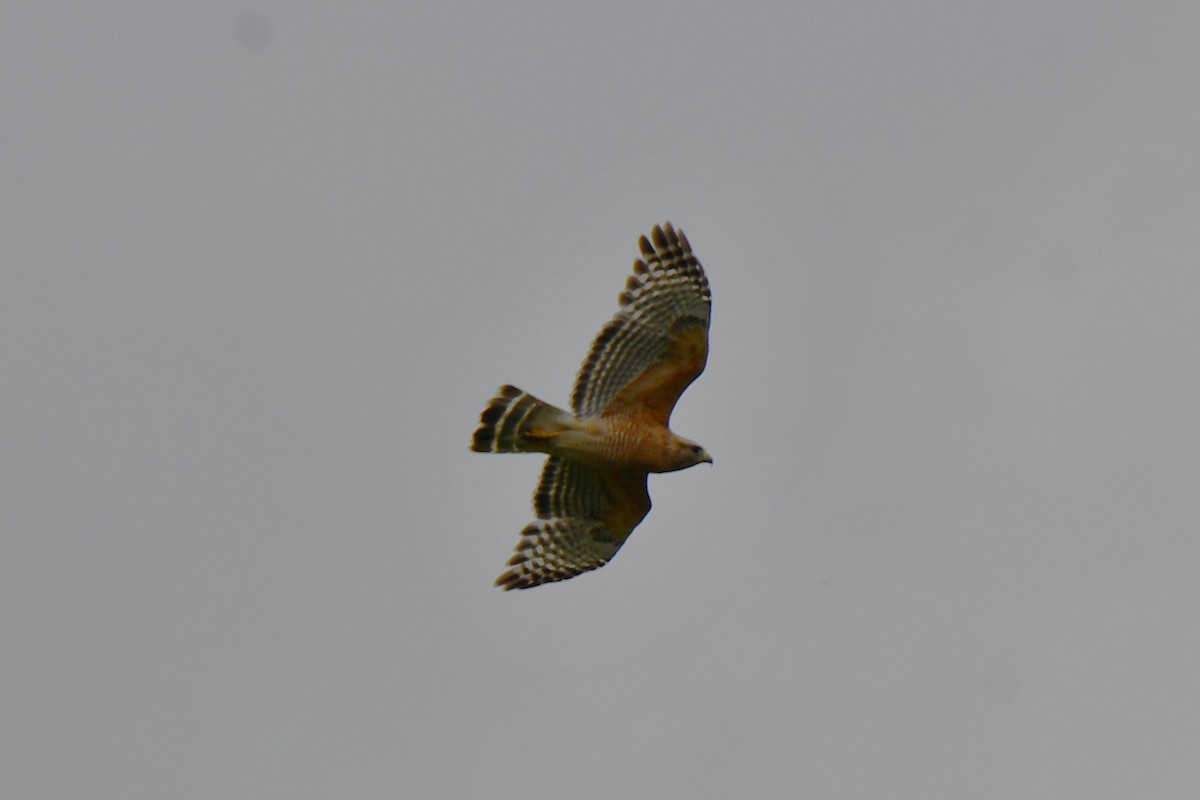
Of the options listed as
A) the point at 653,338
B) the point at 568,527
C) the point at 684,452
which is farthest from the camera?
the point at 568,527

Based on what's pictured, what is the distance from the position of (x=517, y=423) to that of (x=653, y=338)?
1.44 metres

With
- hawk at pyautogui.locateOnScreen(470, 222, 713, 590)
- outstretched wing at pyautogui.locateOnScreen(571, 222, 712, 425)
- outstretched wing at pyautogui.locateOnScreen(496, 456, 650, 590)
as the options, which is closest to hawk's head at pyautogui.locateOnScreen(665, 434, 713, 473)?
hawk at pyautogui.locateOnScreen(470, 222, 713, 590)

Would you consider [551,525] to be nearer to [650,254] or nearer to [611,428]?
[611,428]

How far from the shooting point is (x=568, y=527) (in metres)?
20.8

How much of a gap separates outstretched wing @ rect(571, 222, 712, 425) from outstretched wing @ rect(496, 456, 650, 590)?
3.23ft

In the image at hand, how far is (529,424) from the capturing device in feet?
64.9

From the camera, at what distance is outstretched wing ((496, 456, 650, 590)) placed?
20.6 m

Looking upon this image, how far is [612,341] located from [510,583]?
8.88 ft

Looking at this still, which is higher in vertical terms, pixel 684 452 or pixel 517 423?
pixel 517 423

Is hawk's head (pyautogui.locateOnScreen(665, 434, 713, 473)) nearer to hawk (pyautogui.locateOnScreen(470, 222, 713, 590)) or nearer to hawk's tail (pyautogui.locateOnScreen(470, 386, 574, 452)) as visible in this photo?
hawk (pyautogui.locateOnScreen(470, 222, 713, 590))

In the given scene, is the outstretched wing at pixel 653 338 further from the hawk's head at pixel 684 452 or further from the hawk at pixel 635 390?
the hawk's head at pixel 684 452

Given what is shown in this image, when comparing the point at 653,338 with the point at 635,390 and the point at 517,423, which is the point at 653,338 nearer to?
the point at 635,390

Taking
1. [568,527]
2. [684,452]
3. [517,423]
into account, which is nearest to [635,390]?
[684,452]

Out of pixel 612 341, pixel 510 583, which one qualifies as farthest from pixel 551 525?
pixel 612 341
